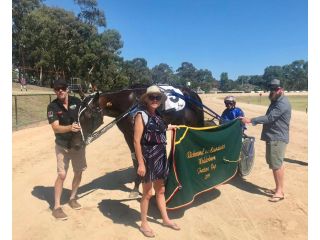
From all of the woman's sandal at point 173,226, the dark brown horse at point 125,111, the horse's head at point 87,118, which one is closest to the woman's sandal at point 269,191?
the dark brown horse at point 125,111

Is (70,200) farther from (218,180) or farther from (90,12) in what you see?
(90,12)

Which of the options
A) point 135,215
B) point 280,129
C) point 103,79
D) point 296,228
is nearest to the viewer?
point 296,228

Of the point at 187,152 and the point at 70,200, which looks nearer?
the point at 187,152

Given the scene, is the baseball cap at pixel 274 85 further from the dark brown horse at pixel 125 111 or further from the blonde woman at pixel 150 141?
the blonde woman at pixel 150 141

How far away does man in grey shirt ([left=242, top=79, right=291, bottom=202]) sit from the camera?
6.14 meters

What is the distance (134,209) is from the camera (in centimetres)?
586

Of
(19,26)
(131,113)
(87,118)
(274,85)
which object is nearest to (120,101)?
(131,113)

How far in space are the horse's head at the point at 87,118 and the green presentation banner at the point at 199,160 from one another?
4.32 ft

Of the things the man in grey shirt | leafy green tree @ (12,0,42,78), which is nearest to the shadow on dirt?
the man in grey shirt

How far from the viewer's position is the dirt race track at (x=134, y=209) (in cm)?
498

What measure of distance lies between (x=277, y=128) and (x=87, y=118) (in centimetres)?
312

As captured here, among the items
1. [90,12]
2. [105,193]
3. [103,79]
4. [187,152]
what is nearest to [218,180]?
[187,152]
